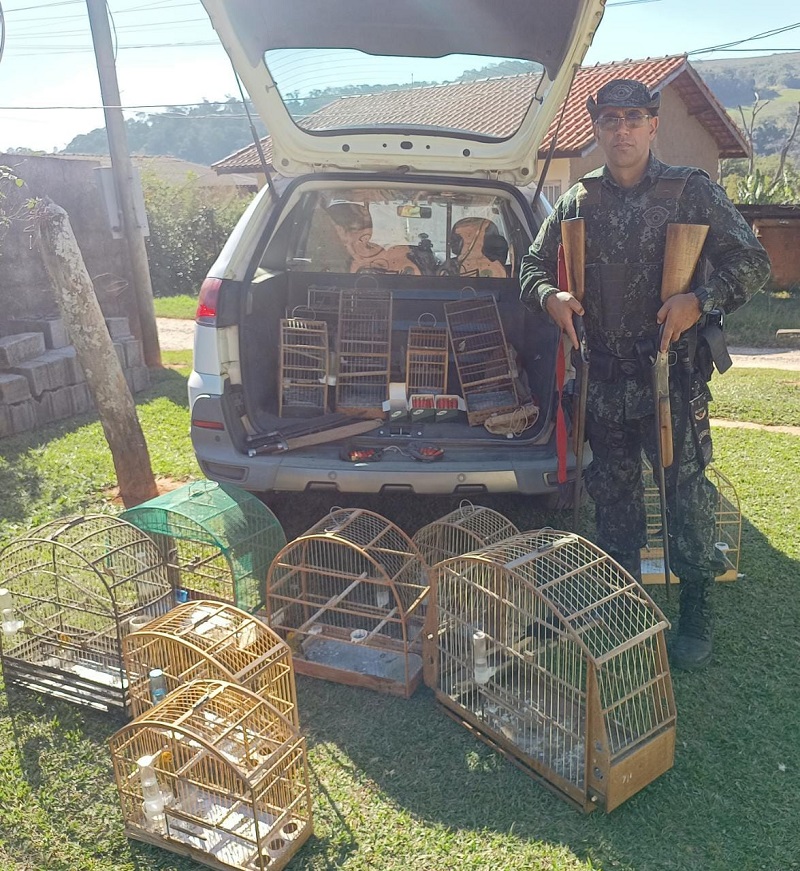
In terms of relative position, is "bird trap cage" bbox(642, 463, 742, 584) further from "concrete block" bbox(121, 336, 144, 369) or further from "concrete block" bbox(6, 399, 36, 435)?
"concrete block" bbox(121, 336, 144, 369)

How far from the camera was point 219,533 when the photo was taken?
3.30 meters

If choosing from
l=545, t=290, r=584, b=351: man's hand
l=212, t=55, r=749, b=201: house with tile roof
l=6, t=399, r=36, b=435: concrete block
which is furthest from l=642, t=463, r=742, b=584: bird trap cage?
l=6, t=399, r=36, b=435: concrete block

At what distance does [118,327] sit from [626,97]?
21.5 ft

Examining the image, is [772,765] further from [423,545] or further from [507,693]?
[423,545]

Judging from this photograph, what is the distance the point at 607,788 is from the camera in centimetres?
240

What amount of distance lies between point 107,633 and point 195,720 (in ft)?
3.34

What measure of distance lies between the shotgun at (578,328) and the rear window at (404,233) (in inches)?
57.6

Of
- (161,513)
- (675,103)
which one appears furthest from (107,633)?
(675,103)

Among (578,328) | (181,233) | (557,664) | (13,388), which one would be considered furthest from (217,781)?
(181,233)

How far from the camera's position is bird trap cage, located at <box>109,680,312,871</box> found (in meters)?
2.31

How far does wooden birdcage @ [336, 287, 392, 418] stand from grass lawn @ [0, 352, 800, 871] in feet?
7.21

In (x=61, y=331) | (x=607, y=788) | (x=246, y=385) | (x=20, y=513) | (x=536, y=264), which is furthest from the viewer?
(x=61, y=331)

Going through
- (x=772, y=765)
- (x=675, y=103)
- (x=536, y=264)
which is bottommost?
(x=772, y=765)

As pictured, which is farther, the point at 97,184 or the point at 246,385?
the point at 97,184
